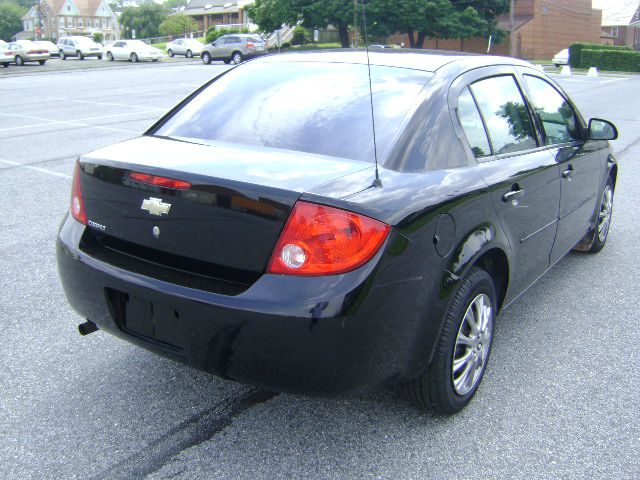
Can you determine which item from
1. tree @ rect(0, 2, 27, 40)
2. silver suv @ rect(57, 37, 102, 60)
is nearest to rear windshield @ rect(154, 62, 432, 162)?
silver suv @ rect(57, 37, 102, 60)

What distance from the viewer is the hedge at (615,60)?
143 ft

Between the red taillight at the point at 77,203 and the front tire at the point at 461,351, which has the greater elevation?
the red taillight at the point at 77,203

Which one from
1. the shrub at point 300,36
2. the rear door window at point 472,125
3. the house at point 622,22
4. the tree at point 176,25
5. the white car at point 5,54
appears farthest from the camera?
the tree at point 176,25

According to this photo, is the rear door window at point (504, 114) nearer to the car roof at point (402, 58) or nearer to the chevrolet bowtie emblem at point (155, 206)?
the car roof at point (402, 58)

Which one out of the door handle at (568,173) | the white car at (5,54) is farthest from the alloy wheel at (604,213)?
the white car at (5,54)

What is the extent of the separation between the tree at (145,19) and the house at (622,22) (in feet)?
216

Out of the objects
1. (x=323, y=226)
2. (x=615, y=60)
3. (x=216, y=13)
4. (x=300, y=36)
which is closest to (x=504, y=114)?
(x=323, y=226)

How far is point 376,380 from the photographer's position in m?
2.64

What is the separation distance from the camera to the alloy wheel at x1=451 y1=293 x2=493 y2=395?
10.1ft

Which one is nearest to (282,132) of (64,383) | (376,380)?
(376,380)

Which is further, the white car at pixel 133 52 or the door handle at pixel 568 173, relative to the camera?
the white car at pixel 133 52

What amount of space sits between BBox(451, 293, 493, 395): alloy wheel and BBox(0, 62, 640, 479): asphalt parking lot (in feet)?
0.50

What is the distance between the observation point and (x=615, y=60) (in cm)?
4422

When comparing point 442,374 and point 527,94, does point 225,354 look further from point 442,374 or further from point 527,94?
point 527,94
